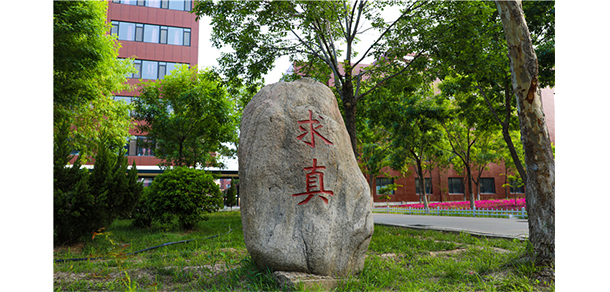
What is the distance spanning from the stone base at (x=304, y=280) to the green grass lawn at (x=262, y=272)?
0.10m

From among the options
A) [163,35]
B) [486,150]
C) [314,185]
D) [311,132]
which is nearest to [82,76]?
[311,132]

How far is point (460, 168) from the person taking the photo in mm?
26875

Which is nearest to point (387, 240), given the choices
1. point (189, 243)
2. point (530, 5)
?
point (189, 243)

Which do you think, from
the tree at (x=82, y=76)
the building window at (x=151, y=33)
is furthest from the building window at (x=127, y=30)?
the tree at (x=82, y=76)

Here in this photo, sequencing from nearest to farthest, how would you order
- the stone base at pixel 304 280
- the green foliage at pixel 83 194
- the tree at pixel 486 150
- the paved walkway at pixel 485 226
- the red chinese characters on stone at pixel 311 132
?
the stone base at pixel 304 280
the red chinese characters on stone at pixel 311 132
the green foliage at pixel 83 194
the paved walkway at pixel 485 226
the tree at pixel 486 150

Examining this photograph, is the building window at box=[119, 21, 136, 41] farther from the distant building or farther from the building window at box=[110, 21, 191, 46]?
the distant building

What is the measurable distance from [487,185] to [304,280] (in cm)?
3291

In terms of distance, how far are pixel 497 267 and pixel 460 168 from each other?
2465 cm

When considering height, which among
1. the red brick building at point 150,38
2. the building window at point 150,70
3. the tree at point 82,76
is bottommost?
the tree at point 82,76

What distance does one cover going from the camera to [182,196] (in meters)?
8.35

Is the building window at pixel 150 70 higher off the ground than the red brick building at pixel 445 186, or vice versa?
the building window at pixel 150 70

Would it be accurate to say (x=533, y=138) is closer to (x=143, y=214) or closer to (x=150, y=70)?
(x=143, y=214)

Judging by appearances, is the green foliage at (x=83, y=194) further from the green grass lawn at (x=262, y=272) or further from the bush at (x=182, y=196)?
the bush at (x=182, y=196)

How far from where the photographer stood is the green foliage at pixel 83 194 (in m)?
6.07
